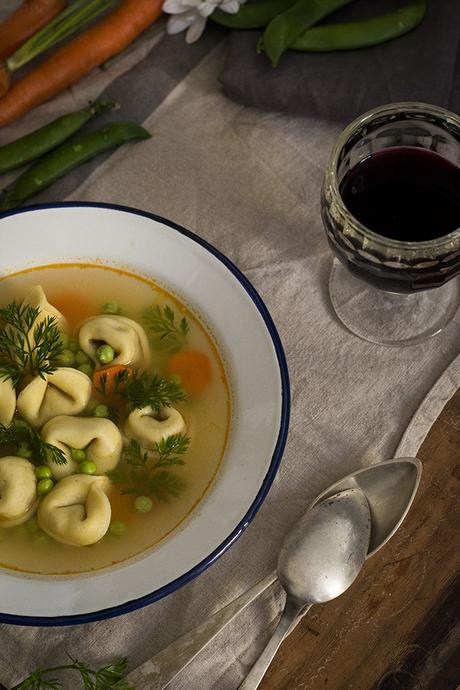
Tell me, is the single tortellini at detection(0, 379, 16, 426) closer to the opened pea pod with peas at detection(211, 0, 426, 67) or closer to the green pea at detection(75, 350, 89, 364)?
the green pea at detection(75, 350, 89, 364)

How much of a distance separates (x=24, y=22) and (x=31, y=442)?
1408 millimetres

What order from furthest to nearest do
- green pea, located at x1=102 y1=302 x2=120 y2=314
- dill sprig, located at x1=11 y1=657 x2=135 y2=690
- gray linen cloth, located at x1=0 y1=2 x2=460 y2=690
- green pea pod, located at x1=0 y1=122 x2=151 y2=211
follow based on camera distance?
green pea pod, located at x1=0 y1=122 x2=151 y2=211 < green pea, located at x1=102 y1=302 x2=120 y2=314 < gray linen cloth, located at x1=0 y1=2 x2=460 y2=690 < dill sprig, located at x1=11 y1=657 x2=135 y2=690

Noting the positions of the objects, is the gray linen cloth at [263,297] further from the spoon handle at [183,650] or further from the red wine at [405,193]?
the red wine at [405,193]

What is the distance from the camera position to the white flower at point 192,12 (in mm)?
2912

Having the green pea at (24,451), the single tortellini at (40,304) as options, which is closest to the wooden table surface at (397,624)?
the green pea at (24,451)

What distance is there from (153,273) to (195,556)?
2.58ft

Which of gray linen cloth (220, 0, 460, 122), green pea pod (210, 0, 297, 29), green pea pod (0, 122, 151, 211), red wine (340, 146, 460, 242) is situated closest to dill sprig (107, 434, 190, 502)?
red wine (340, 146, 460, 242)

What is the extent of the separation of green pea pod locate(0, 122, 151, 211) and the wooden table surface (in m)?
1.35

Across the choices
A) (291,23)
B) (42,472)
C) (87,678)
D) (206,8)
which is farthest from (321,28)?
(87,678)

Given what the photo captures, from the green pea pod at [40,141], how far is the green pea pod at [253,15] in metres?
0.52

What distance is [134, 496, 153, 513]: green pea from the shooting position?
2320 millimetres

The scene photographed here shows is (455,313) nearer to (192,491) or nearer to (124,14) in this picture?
(192,491)

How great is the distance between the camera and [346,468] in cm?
249

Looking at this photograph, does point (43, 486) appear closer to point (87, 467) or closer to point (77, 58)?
point (87, 467)
